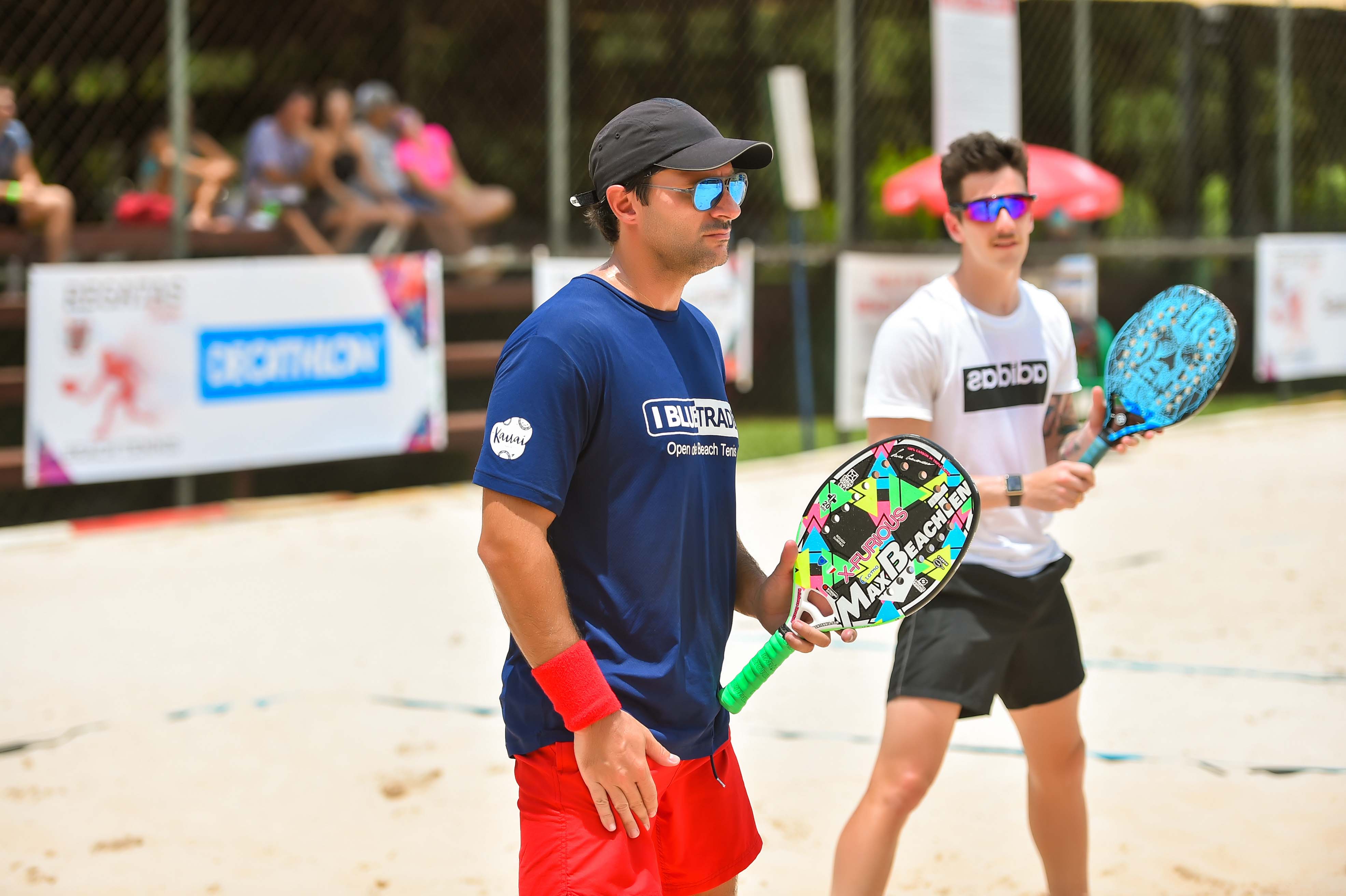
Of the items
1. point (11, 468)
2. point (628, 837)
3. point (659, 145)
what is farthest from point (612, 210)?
point (11, 468)

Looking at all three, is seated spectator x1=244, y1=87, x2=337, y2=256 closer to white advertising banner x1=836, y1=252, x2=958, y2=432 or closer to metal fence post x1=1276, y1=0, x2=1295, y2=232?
white advertising banner x1=836, y1=252, x2=958, y2=432

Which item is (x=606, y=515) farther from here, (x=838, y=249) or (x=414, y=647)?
(x=838, y=249)

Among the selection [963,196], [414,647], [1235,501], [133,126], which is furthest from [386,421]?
[133,126]

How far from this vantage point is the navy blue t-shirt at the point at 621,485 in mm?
2100

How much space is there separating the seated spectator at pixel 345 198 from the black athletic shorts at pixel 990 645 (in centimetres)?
754

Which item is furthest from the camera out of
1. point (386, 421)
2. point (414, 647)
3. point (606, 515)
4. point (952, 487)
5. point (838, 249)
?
point (838, 249)

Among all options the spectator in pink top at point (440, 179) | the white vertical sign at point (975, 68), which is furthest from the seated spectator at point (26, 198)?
the white vertical sign at point (975, 68)

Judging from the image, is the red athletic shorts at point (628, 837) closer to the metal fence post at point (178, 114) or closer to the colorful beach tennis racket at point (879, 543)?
the colorful beach tennis racket at point (879, 543)

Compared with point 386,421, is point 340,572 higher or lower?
lower

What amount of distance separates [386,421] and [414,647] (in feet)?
10.8

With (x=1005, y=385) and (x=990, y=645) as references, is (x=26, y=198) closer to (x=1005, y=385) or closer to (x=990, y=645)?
(x=1005, y=385)

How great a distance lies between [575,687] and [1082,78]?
1252 centimetres

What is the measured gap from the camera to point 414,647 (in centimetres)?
588

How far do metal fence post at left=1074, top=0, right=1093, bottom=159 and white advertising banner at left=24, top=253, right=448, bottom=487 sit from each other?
7.19 metres
